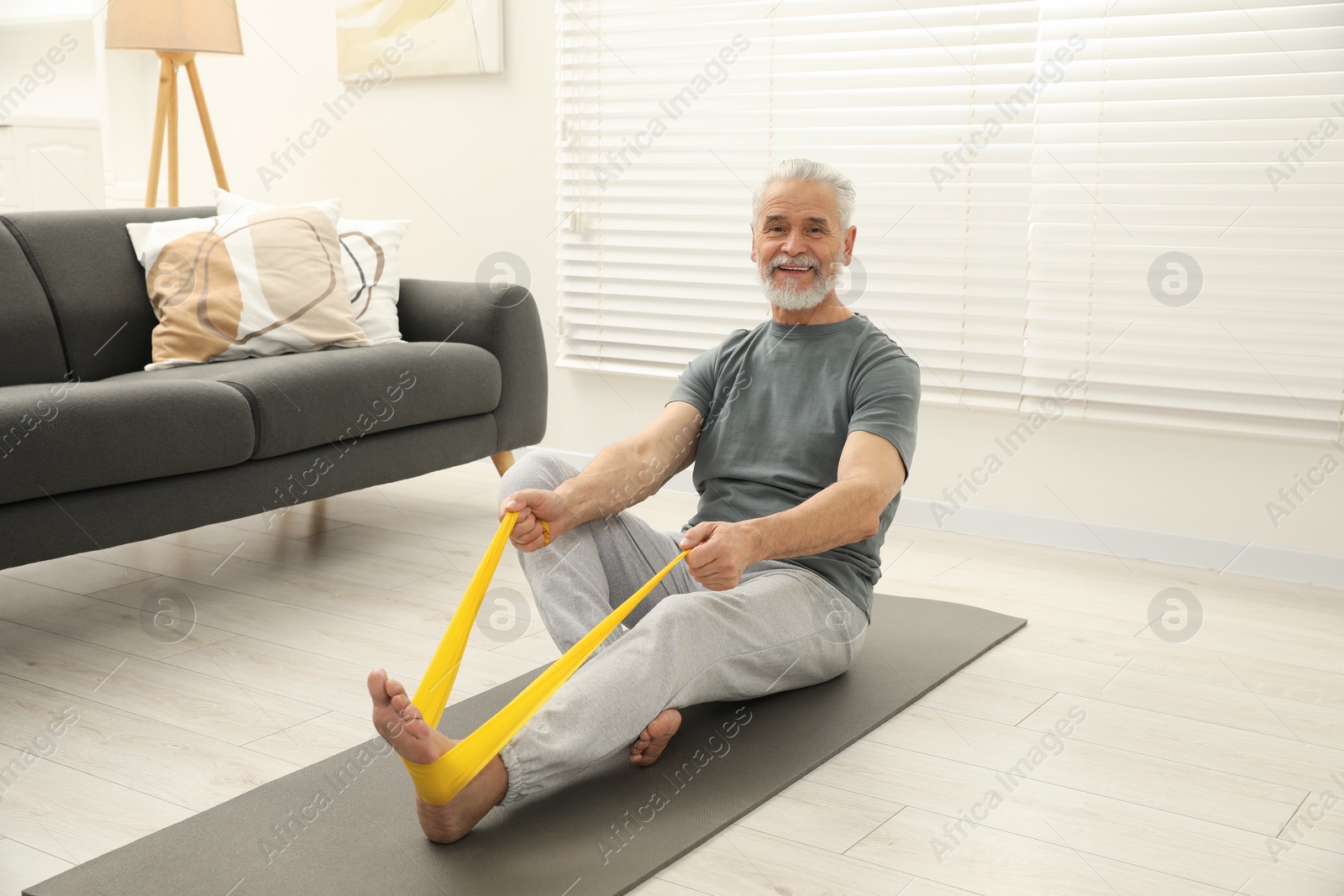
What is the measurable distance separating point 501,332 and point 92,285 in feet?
3.25

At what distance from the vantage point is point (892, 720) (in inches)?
77.9

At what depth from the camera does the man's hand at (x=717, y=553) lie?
1.61 meters

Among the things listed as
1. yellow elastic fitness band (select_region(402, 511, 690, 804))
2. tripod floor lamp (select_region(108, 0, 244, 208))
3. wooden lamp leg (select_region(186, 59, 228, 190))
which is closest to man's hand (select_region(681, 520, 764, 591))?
yellow elastic fitness band (select_region(402, 511, 690, 804))

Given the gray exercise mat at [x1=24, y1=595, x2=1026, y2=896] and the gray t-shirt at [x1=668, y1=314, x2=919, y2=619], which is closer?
the gray exercise mat at [x1=24, y1=595, x2=1026, y2=896]

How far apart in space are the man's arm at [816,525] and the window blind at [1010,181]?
1.37 metres

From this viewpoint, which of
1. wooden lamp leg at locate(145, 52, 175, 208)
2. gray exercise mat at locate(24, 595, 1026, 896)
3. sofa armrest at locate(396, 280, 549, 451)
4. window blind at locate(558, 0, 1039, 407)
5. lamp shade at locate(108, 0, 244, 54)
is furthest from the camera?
wooden lamp leg at locate(145, 52, 175, 208)

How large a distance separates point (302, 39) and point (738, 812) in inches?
136

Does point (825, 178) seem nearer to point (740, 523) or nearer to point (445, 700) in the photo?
point (740, 523)

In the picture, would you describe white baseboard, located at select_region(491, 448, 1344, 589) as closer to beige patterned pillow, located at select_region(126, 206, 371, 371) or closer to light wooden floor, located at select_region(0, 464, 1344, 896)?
light wooden floor, located at select_region(0, 464, 1344, 896)

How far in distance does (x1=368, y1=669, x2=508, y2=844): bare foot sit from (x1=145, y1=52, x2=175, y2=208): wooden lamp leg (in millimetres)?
2823

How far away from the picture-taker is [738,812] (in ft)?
5.33

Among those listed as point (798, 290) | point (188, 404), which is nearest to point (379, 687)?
point (798, 290)

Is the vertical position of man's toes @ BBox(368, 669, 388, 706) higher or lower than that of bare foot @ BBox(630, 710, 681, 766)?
higher

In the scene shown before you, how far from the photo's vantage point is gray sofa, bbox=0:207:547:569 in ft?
7.18
